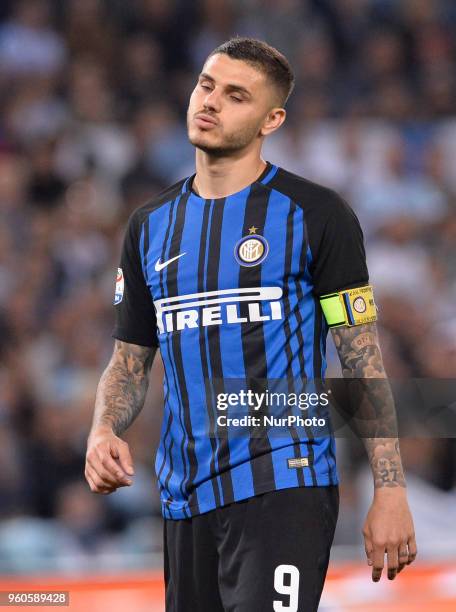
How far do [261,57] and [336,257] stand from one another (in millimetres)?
599

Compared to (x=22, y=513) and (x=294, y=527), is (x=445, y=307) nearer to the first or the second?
(x=22, y=513)

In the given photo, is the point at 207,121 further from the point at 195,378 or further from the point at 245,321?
the point at 195,378

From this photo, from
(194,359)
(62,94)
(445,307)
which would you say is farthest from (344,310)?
(62,94)

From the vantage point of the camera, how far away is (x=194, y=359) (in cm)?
282

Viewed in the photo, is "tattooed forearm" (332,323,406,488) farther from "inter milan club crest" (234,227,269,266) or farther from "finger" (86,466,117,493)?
"finger" (86,466,117,493)

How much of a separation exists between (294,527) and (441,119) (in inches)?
226

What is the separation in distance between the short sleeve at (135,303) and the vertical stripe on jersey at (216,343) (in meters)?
0.26

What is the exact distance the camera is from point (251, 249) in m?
2.84

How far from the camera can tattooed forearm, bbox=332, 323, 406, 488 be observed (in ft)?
9.03

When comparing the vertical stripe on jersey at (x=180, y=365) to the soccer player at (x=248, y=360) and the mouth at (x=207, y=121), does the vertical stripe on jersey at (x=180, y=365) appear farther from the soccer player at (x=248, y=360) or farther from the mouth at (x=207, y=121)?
the mouth at (x=207, y=121)

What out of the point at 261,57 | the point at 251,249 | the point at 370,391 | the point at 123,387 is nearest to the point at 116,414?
the point at 123,387

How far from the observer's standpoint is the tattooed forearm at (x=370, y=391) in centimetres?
275

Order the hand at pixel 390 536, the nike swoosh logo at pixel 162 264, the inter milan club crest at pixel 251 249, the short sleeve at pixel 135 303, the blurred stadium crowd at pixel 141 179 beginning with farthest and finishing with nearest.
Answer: the blurred stadium crowd at pixel 141 179 → the short sleeve at pixel 135 303 → the nike swoosh logo at pixel 162 264 → the inter milan club crest at pixel 251 249 → the hand at pixel 390 536

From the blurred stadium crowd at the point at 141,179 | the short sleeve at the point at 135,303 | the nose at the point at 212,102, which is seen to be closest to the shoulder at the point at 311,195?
the nose at the point at 212,102
